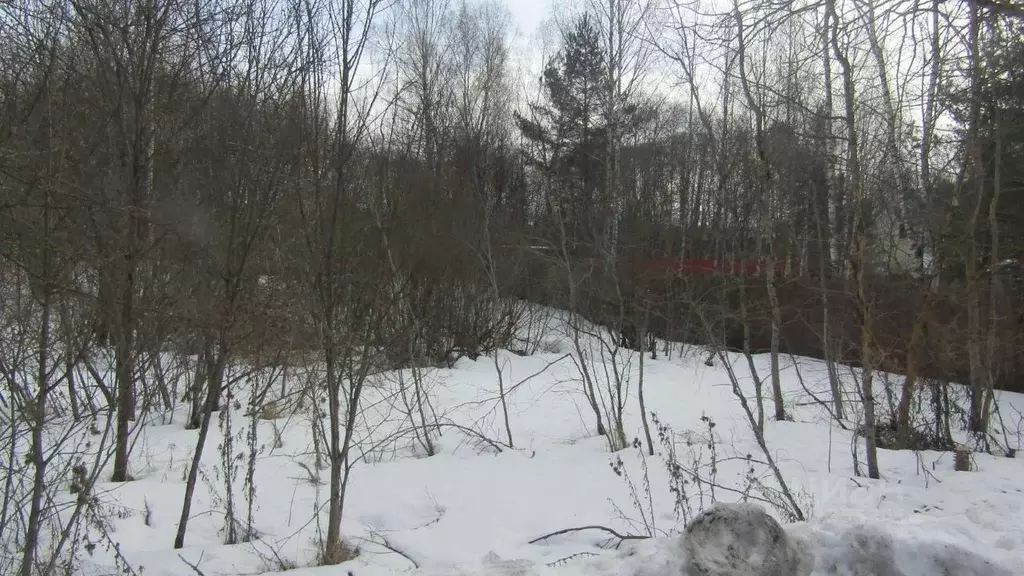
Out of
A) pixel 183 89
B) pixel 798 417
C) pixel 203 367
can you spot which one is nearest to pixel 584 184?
pixel 798 417

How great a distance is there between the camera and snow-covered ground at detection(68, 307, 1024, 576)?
3.30 metres

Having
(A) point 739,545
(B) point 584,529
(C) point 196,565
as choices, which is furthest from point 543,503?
(C) point 196,565

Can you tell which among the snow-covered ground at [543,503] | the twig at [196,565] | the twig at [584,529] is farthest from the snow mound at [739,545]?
the twig at [196,565]

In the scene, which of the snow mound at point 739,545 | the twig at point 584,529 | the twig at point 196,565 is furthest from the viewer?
the twig at point 584,529

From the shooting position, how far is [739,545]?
3111 mm

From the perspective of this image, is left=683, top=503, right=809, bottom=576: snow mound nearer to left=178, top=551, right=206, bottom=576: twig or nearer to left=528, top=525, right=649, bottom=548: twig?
left=528, top=525, right=649, bottom=548: twig

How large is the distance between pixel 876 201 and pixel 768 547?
5.50 metres

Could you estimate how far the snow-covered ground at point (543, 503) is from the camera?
3.30m

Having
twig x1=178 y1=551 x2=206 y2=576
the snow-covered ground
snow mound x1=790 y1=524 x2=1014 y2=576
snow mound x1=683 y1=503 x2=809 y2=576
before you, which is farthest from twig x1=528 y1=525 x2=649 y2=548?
twig x1=178 y1=551 x2=206 y2=576

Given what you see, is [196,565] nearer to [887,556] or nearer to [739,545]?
[739,545]

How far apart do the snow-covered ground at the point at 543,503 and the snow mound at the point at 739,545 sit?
0.11m

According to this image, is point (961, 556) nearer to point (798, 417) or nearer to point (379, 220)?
point (379, 220)

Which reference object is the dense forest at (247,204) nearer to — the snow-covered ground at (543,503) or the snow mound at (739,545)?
the snow-covered ground at (543,503)

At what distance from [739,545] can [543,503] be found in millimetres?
2257
